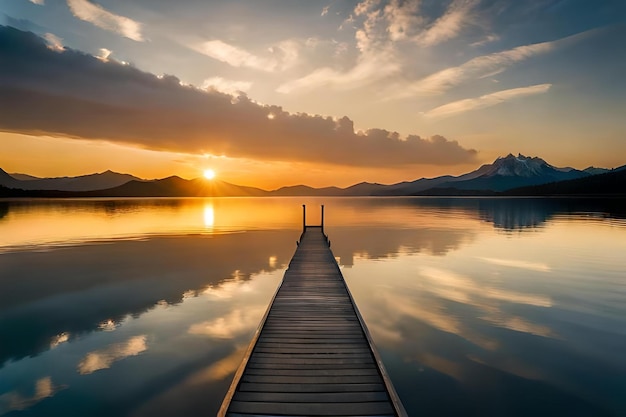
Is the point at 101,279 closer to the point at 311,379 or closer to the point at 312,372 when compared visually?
the point at 312,372

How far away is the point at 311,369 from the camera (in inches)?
313

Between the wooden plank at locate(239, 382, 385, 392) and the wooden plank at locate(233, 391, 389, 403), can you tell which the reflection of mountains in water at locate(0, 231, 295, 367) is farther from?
the wooden plank at locate(233, 391, 389, 403)

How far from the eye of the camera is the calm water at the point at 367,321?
9.19 m

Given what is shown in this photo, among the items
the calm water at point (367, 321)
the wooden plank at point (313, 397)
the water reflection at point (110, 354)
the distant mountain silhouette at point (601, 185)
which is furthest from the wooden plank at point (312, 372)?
the distant mountain silhouette at point (601, 185)

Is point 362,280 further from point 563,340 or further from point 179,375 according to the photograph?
point 179,375

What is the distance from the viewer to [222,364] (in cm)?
1092

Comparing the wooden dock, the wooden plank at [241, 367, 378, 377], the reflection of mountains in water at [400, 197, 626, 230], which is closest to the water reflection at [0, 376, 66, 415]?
the wooden dock

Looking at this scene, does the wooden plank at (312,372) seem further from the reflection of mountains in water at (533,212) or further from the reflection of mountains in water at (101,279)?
the reflection of mountains in water at (533,212)

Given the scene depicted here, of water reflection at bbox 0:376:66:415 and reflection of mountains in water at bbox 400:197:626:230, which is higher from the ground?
reflection of mountains in water at bbox 400:197:626:230

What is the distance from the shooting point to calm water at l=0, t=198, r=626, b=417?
919 centimetres

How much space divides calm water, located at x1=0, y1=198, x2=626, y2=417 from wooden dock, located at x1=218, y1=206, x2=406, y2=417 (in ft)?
6.11

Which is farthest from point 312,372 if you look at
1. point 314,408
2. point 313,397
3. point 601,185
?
point 601,185

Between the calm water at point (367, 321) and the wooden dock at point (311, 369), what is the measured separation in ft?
6.11

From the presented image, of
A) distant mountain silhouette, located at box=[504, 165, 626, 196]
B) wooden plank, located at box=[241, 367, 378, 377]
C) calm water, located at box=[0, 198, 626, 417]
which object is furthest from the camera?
distant mountain silhouette, located at box=[504, 165, 626, 196]
